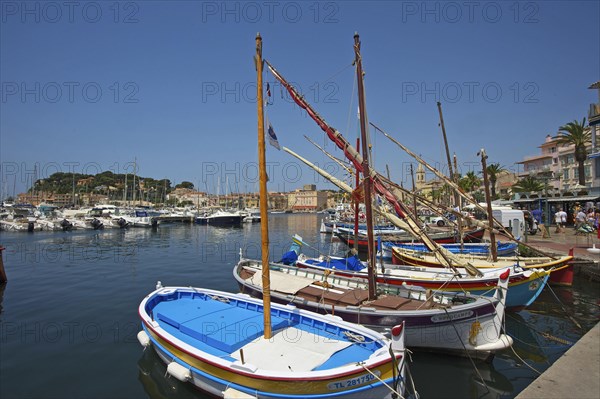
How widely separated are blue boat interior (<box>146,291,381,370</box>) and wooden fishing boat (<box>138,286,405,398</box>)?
21 mm

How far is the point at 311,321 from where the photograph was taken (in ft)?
29.8

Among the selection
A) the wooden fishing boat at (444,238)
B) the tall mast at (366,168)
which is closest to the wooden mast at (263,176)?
the tall mast at (366,168)

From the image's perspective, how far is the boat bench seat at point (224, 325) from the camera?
777cm

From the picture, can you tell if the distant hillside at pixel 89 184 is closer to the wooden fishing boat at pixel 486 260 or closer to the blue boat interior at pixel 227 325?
the wooden fishing boat at pixel 486 260

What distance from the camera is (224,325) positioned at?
8.48 meters

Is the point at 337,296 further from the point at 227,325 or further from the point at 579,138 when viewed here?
the point at 579,138

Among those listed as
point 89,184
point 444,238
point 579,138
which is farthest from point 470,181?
point 89,184

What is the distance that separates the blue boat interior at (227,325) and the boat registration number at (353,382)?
0.57m

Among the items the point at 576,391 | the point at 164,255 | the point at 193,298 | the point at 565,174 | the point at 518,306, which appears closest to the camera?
the point at 576,391

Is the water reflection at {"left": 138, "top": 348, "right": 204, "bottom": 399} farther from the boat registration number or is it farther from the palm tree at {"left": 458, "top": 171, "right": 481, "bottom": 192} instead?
the palm tree at {"left": 458, "top": 171, "right": 481, "bottom": 192}

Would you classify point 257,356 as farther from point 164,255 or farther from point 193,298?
point 164,255

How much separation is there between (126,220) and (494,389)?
74579 millimetres

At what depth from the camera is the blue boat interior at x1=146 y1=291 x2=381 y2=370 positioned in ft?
24.7

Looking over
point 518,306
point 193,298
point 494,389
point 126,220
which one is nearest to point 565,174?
point 518,306
